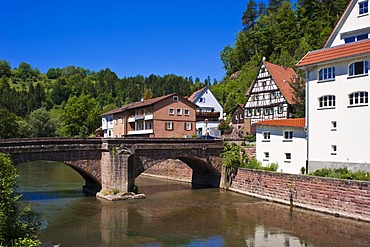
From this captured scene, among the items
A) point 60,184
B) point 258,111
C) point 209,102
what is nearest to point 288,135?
point 258,111

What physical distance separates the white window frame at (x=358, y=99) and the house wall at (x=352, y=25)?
5462 millimetres

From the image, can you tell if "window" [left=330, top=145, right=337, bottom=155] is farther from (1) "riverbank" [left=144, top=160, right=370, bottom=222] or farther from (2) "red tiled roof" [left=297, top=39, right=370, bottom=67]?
(2) "red tiled roof" [left=297, top=39, right=370, bottom=67]

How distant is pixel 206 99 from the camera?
74875 millimetres

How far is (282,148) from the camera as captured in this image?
34500 millimetres

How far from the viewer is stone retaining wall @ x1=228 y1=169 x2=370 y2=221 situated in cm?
2441

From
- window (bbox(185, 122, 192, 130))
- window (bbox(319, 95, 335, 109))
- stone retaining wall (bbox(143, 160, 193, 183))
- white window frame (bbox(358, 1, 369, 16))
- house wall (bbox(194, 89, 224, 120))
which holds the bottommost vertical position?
stone retaining wall (bbox(143, 160, 193, 183))

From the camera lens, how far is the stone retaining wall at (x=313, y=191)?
2441 centimetres

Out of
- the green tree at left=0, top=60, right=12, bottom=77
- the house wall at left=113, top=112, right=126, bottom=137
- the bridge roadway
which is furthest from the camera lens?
the green tree at left=0, top=60, right=12, bottom=77

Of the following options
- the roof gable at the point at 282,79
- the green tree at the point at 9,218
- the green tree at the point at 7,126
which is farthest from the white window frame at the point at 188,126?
the green tree at the point at 9,218

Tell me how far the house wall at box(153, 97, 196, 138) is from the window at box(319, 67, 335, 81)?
1132 inches

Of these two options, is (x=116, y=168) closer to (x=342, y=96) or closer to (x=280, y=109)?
(x=342, y=96)

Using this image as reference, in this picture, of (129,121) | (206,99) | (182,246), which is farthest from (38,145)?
(206,99)

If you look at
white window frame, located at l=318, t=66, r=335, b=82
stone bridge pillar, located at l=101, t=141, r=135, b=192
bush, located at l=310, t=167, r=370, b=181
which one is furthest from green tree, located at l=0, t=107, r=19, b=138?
bush, located at l=310, t=167, r=370, b=181

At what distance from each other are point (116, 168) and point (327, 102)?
56.8ft
